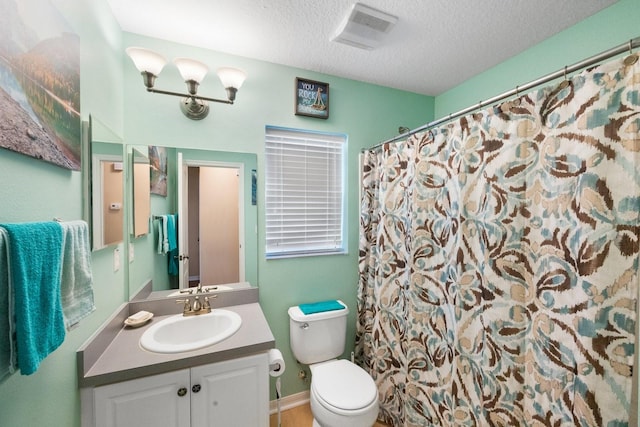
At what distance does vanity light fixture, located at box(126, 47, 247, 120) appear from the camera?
1230 mm

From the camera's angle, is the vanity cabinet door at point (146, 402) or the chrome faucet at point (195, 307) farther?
the chrome faucet at point (195, 307)

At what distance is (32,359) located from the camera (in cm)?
54

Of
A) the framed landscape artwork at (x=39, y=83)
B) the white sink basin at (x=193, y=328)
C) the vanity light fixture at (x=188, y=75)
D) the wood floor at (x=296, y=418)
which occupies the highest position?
the vanity light fixture at (x=188, y=75)

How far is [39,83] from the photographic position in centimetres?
70

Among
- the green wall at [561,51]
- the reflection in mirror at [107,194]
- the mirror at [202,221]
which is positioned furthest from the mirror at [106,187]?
the green wall at [561,51]

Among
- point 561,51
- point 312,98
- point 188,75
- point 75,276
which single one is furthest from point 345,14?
point 75,276

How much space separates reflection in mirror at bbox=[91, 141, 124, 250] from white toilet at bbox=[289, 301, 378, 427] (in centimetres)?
116

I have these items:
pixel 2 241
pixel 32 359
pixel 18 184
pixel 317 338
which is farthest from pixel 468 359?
pixel 18 184

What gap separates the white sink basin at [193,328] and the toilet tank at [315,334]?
0.45 metres

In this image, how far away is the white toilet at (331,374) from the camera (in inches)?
50.0

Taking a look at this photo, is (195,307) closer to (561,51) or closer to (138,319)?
(138,319)

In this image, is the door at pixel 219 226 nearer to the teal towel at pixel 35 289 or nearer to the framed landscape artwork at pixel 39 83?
the framed landscape artwork at pixel 39 83

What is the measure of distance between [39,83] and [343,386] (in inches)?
72.3

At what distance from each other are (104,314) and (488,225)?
1.82 metres
